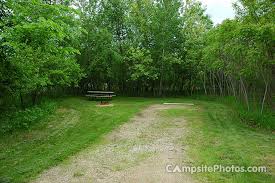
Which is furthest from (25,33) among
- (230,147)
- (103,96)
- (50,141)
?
(103,96)

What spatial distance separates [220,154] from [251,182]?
1359 mm

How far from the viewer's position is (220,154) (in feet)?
17.3

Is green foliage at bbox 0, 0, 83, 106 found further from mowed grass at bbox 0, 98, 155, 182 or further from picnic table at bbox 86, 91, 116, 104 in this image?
picnic table at bbox 86, 91, 116, 104

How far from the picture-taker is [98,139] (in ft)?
21.1

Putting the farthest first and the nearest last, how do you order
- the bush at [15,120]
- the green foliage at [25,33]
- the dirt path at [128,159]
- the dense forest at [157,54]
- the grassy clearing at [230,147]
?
the dense forest at [157,54], the bush at [15,120], the green foliage at [25,33], the grassy clearing at [230,147], the dirt path at [128,159]

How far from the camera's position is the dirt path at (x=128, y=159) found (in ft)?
13.4

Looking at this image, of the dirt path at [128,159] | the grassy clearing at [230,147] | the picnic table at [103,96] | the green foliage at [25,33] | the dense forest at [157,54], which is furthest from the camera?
the picnic table at [103,96]

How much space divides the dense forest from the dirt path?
3.49 m

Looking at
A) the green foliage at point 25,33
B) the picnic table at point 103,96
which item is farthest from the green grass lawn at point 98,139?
the picnic table at point 103,96

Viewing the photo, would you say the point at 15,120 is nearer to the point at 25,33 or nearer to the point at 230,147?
the point at 25,33

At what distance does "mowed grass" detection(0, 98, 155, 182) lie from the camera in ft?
14.6

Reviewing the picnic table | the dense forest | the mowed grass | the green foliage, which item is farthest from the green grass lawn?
the picnic table

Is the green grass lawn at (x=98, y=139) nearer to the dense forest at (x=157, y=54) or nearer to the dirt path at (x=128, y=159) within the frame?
the dirt path at (x=128, y=159)

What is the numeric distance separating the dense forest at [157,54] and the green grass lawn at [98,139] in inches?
68.5
